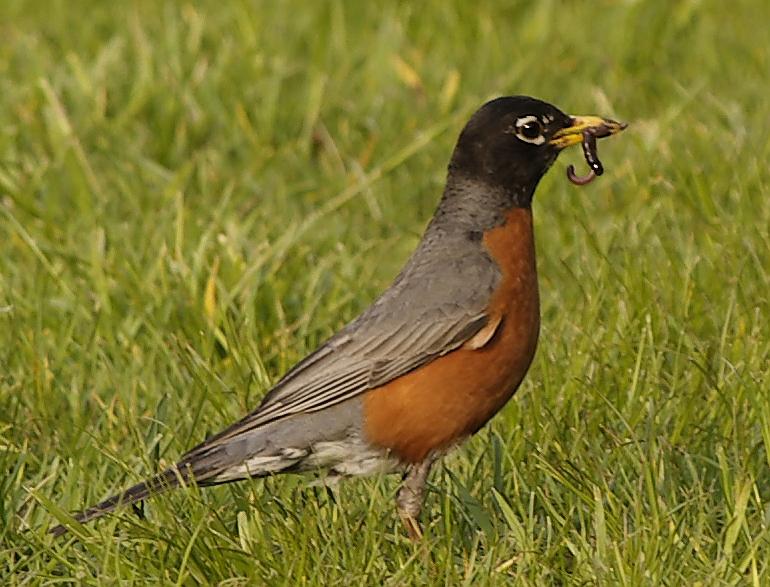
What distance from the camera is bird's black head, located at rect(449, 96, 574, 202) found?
523 cm

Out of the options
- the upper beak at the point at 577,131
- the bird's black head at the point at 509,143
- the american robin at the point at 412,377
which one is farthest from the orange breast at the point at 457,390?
the upper beak at the point at 577,131

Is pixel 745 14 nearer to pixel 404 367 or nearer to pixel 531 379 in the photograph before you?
pixel 531 379

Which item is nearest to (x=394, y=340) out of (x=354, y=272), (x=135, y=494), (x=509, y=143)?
(x=509, y=143)

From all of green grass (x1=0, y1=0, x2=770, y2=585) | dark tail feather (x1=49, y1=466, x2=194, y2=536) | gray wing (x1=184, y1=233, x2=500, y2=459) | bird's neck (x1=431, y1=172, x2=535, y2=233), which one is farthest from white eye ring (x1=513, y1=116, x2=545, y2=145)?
dark tail feather (x1=49, y1=466, x2=194, y2=536)

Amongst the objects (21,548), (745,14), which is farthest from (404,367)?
(745,14)

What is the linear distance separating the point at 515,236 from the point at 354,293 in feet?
4.46

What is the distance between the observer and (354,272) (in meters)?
6.62

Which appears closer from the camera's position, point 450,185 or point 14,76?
point 450,185

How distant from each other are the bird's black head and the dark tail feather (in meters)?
1.28

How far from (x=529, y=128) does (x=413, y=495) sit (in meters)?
1.17

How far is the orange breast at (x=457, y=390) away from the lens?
15.8 feet

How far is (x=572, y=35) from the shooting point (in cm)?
937

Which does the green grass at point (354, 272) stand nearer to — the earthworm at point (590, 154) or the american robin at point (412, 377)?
the american robin at point (412, 377)

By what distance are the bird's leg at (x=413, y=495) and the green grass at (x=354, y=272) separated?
0.18 ft
